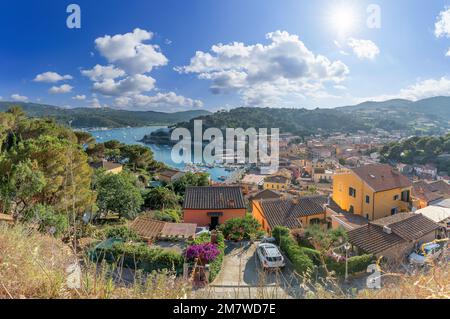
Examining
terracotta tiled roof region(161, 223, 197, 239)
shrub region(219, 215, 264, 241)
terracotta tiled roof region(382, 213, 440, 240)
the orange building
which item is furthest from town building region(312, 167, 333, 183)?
terracotta tiled roof region(161, 223, 197, 239)

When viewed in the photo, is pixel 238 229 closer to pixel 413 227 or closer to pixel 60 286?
pixel 413 227

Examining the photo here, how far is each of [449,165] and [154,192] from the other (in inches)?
1376

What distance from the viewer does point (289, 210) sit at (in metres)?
10.8

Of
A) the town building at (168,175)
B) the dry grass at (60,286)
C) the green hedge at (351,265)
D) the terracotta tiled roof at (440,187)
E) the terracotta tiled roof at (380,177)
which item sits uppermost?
the dry grass at (60,286)

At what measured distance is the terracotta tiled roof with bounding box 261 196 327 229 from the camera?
10.2 metres

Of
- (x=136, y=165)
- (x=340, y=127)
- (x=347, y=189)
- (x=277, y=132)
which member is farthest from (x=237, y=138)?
(x=347, y=189)

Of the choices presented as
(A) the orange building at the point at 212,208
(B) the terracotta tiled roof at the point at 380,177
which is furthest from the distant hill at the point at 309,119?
(B) the terracotta tiled roof at the point at 380,177

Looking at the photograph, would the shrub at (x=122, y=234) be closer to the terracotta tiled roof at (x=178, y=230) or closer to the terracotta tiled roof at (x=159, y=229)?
the terracotta tiled roof at (x=159, y=229)

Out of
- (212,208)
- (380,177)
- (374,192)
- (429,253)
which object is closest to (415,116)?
(380,177)

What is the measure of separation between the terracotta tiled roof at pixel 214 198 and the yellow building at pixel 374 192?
15.4 ft

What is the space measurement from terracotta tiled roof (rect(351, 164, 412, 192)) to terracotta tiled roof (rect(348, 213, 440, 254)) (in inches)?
121

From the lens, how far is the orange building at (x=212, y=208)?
1078 centimetres

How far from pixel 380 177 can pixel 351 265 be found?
6789mm

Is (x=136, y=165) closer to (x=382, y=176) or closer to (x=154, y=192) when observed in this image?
(x=154, y=192)
